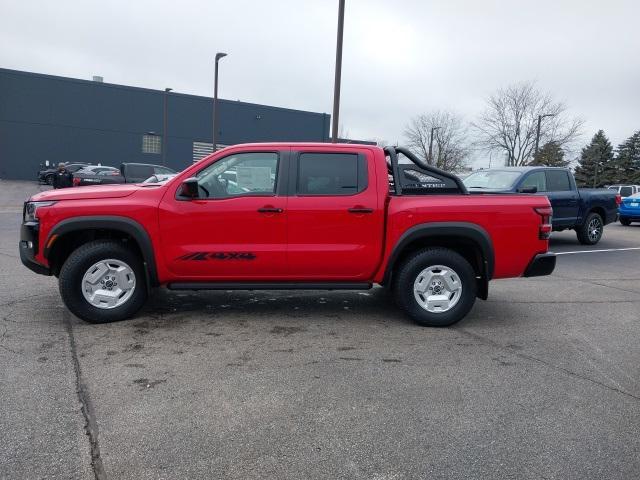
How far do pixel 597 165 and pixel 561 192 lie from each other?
63.0 meters

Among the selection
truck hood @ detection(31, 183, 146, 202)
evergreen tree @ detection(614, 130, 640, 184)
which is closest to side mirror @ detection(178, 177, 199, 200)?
truck hood @ detection(31, 183, 146, 202)

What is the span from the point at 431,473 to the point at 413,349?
6.70 ft

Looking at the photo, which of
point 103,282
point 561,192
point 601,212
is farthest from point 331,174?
point 601,212

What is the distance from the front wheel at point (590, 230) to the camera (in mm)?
12991

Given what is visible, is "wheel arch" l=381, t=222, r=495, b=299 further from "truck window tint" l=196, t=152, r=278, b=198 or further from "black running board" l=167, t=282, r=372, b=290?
"truck window tint" l=196, t=152, r=278, b=198

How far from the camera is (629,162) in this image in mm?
68625

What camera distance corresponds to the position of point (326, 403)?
370 centimetres

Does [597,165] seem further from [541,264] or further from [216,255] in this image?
[216,255]

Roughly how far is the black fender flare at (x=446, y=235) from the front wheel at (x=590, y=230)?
28.3ft

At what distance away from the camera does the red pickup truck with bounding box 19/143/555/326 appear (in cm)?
533

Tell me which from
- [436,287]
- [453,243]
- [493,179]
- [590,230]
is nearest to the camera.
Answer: [436,287]

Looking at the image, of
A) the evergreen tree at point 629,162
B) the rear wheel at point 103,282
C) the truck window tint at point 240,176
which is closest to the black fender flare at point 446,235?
the truck window tint at point 240,176

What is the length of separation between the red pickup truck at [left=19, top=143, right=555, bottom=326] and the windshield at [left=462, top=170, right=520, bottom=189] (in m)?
5.97

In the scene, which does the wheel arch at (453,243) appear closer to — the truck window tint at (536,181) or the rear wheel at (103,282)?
the rear wheel at (103,282)
